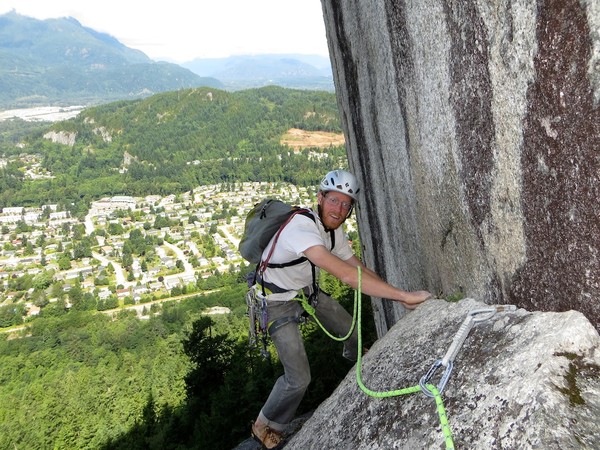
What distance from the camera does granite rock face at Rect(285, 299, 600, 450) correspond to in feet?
6.15

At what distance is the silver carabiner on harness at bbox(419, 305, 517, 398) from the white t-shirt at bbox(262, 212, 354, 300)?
1197 millimetres

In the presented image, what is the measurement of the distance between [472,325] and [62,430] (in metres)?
23.3

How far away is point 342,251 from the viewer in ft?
14.1

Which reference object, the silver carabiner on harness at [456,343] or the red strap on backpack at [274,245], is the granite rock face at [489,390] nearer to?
the silver carabiner on harness at [456,343]

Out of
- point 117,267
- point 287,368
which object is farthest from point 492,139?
point 117,267

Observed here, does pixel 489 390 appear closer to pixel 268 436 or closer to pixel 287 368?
pixel 287 368

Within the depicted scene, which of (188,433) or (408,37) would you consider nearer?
(408,37)

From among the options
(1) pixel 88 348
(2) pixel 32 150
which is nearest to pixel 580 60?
(1) pixel 88 348

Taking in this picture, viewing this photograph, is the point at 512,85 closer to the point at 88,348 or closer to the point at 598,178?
the point at 598,178

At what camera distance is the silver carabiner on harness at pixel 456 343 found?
7.68 ft

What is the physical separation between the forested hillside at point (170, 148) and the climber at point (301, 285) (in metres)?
127

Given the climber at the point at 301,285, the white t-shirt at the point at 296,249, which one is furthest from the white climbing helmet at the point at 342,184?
the white t-shirt at the point at 296,249

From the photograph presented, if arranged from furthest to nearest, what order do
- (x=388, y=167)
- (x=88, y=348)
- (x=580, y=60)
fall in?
(x=88, y=348) → (x=388, y=167) → (x=580, y=60)

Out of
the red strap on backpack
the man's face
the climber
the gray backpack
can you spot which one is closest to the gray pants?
the climber
